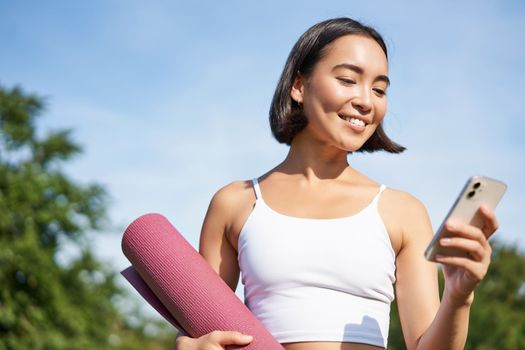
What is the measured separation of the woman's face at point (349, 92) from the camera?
314 centimetres

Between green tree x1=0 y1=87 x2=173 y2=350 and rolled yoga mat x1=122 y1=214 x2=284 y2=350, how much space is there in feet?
94.2

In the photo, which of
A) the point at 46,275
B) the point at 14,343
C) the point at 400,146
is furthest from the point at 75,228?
the point at 400,146

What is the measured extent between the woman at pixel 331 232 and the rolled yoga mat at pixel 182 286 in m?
0.07

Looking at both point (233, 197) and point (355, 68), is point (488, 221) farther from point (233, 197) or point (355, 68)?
point (233, 197)

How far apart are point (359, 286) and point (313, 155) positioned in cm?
63

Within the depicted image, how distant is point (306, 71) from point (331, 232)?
0.75 m

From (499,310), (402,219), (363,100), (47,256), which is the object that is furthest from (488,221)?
(499,310)

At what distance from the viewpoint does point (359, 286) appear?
2949 mm

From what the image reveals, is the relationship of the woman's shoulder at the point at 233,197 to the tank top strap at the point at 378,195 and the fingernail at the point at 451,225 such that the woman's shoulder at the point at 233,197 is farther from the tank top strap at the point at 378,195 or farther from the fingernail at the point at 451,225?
the fingernail at the point at 451,225

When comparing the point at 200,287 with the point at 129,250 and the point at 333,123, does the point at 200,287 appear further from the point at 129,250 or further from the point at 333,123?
the point at 333,123

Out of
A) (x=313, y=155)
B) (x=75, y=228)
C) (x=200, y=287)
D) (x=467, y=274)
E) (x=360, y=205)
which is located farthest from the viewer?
(x=75, y=228)

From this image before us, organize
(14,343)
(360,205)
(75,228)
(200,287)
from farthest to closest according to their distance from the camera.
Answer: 1. (75,228)
2. (14,343)
3. (360,205)
4. (200,287)

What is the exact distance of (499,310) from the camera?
42.2 m

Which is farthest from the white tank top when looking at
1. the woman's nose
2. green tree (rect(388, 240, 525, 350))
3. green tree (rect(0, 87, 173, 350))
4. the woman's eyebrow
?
green tree (rect(388, 240, 525, 350))
